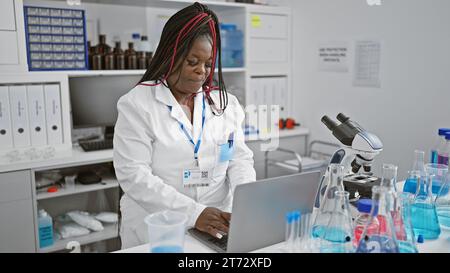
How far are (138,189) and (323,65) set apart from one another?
1.96 m

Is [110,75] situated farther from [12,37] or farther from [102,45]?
[12,37]

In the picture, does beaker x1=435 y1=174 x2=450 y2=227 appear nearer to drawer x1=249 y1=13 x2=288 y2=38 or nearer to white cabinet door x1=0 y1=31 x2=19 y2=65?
drawer x1=249 y1=13 x2=288 y2=38

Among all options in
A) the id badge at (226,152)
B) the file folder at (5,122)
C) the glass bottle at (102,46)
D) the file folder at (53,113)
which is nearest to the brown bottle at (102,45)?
the glass bottle at (102,46)

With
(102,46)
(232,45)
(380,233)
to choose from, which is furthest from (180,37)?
(232,45)

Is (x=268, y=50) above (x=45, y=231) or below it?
above

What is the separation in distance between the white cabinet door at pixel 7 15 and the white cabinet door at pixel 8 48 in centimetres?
3

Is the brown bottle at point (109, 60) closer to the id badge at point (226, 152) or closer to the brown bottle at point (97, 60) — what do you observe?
the brown bottle at point (97, 60)

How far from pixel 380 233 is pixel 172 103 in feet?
2.83

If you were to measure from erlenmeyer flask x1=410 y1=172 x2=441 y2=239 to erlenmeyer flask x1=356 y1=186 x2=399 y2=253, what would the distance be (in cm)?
28

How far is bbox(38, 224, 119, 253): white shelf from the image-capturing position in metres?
2.40

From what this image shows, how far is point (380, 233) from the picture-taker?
0.95 metres

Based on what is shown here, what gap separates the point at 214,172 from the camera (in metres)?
1.58

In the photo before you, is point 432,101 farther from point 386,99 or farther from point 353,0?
point 353,0

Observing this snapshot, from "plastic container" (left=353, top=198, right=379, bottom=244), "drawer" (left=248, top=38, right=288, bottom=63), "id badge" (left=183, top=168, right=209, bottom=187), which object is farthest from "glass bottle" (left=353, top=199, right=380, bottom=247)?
"drawer" (left=248, top=38, right=288, bottom=63)
